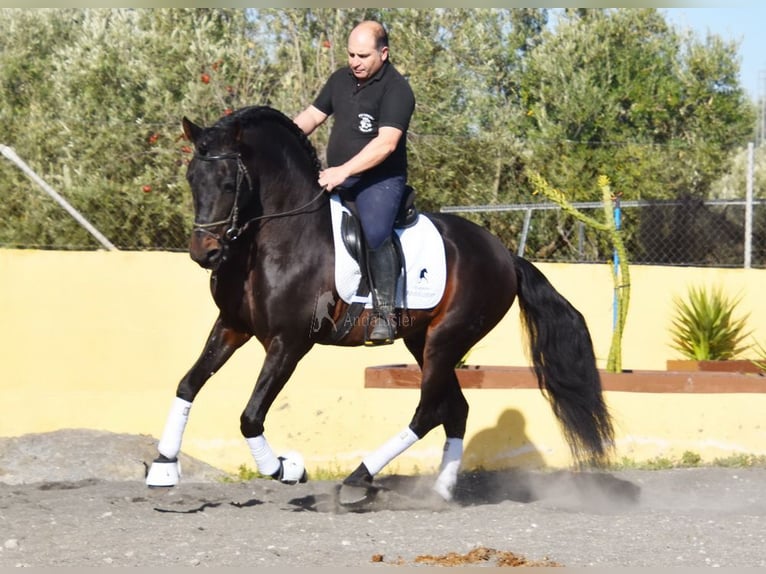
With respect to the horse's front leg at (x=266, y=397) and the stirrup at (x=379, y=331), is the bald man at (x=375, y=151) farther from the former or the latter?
the horse's front leg at (x=266, y=397)

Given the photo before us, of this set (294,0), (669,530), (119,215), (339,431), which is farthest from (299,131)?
(294,0)

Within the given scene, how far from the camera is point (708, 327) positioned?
36.3ft

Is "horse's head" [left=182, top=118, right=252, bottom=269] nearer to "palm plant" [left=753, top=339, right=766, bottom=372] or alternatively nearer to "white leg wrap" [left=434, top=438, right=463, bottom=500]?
"white leg wrap" [left=434, top=438, right=463, bottom=500]

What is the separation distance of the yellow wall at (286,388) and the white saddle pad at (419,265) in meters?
1.50

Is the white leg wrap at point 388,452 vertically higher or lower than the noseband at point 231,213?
lower

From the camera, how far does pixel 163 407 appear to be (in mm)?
8375

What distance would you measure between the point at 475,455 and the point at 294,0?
22.1 feet

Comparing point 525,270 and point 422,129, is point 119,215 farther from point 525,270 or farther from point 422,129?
point 525,270

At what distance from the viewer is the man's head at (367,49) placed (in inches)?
268

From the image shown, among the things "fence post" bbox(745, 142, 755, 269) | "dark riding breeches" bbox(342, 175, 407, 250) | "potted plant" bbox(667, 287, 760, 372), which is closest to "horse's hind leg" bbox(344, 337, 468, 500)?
"dark riding breeches" bbox(342, 175, 407, 250)

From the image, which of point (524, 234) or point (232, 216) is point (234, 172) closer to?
point (232, 216)

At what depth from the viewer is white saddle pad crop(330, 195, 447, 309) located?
22.5 feet

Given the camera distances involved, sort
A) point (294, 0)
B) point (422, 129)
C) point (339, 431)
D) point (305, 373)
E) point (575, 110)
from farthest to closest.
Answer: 1. point (575, 110)
2. point (422, 129)
3. point (294, 0)
4. point (305, 373)
5. point (339, 431)

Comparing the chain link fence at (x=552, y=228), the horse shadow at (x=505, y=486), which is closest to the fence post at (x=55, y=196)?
the chain link fence at (x=552, y=228)
